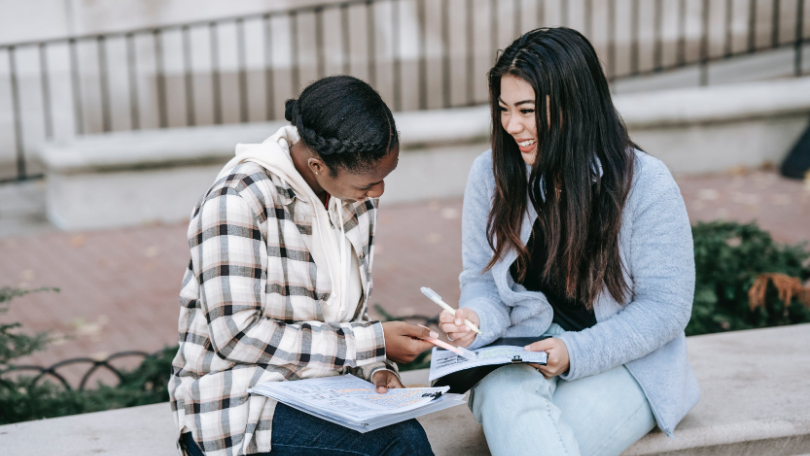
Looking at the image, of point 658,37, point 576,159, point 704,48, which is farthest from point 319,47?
point 576,159

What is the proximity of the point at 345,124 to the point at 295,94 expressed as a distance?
6535 mm

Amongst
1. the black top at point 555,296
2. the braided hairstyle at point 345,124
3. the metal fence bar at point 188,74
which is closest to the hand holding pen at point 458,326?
the black top at point 555,296

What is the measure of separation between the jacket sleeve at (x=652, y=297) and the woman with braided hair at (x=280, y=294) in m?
0.53

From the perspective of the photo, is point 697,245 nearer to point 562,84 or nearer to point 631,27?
point 562,84

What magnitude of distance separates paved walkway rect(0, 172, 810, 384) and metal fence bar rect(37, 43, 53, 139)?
1.47 metres

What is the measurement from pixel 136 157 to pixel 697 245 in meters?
4.78

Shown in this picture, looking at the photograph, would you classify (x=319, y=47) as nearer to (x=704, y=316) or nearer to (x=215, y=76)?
(x=215, y=76)

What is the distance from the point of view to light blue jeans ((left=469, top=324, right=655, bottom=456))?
2396 mm

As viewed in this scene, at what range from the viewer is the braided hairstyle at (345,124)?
2.26m

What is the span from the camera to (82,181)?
281 inches

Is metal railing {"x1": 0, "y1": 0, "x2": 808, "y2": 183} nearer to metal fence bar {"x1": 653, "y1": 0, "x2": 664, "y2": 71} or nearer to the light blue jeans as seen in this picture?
metal fence bar {"x1": 653, "y1": 0, "x2": 664, "y2": 71}

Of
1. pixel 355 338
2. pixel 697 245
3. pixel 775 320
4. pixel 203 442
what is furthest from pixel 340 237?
pixel 775 320

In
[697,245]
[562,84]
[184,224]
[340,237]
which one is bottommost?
[184,224]

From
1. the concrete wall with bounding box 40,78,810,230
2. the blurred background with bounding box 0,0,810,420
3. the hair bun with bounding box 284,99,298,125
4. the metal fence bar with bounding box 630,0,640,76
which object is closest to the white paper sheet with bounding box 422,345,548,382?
the hair bun with bounding box 284,99,298,125
